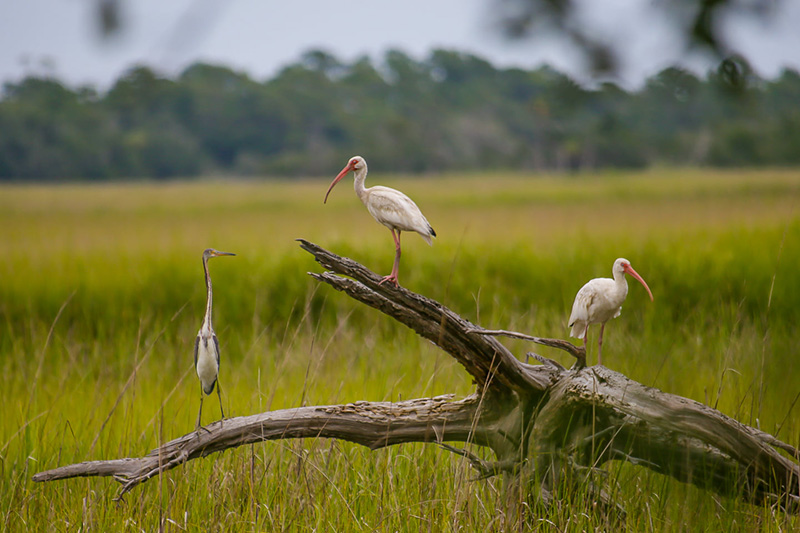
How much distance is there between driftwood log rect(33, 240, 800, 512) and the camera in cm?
240

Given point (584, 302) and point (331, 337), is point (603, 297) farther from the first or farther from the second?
point (331, 337)

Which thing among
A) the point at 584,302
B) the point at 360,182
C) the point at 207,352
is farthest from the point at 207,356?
the point at 584,302

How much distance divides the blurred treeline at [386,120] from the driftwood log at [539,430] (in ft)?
2.88

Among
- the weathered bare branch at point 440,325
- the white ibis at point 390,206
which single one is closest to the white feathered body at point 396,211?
the white ibis at point 390,206

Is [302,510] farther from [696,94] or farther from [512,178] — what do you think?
[512,178]

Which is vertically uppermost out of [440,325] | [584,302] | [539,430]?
[584,302]

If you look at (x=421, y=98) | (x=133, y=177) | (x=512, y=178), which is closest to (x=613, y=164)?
(x=512, y=178)

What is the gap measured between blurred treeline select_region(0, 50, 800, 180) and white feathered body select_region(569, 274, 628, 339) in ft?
1.28

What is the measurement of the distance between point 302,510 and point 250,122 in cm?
1225

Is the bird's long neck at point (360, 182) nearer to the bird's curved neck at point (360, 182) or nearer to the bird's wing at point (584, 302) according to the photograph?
the bird's curved neck at point (360, 182)

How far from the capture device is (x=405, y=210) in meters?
1.64

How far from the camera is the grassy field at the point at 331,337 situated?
2.82 metres

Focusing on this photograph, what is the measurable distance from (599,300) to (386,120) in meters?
17.5

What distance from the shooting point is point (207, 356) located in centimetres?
169
